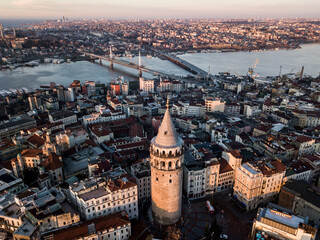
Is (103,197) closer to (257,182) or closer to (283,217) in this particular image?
(283,217)

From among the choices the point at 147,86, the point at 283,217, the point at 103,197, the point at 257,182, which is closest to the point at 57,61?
the point at 147,86

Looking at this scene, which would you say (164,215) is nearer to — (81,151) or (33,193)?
(33,193)

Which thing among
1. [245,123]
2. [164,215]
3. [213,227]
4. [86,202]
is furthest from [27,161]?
[245,123]

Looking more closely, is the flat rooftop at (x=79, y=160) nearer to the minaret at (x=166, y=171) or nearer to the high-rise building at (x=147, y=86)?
the minaret at (x=166, y=171)

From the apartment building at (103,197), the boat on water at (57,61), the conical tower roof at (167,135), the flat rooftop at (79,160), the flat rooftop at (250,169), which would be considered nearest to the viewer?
the conical tower roof at (167,135)

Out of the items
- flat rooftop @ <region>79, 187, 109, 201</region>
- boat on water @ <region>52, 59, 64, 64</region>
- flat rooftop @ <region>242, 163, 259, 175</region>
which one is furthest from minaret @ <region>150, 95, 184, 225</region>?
boat on water @ <region>52, 59, 64, 64</region>

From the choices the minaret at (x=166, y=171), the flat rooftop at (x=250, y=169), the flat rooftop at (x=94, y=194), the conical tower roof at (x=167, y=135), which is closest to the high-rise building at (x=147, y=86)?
the flat rooftop at (x=250, y=169)

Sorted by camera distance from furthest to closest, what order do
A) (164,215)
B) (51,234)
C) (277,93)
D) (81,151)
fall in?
(277,93), (81,151), (164,215), (51,234)

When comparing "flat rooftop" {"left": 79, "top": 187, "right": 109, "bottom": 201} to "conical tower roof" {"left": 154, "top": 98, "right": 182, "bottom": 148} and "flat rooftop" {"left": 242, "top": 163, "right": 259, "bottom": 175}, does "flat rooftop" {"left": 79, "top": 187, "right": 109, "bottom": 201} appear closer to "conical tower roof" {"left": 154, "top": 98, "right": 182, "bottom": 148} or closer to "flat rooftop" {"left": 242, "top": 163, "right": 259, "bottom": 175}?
"conical tower roof" {"left": 154, "top": 98, "right": 182, "bottom": 148}
